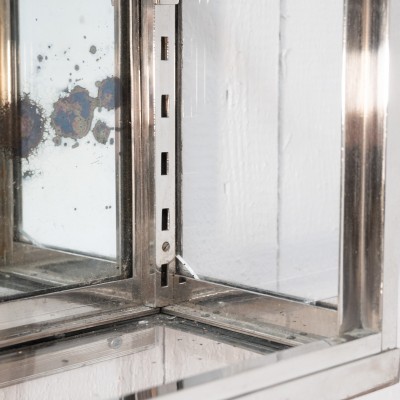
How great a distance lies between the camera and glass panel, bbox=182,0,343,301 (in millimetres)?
1287

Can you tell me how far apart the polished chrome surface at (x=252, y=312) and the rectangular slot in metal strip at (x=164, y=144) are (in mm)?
40

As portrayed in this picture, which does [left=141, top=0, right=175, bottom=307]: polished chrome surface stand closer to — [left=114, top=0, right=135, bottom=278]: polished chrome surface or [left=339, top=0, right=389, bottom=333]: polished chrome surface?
[left=114, top=0, right=135, bottom=278]: polished chrome surface

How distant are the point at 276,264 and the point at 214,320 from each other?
0.62 ft

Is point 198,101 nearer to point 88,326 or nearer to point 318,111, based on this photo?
point 318,111

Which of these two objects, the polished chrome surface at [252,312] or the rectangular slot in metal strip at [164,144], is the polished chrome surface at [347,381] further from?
the rectangular slot in metal strip at [164,144]

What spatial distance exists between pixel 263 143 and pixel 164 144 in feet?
0.83

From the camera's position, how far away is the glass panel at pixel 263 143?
129 centimetres

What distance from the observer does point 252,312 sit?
143cm

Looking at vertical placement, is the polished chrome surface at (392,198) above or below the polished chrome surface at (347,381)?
above

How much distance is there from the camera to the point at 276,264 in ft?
Answer: 4.58

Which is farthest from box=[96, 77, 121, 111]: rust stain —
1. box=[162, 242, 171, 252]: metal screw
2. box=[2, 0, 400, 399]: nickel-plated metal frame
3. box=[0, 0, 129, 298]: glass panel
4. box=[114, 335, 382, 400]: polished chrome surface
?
box=[114, 335, 382, 400]: polished chrome surface

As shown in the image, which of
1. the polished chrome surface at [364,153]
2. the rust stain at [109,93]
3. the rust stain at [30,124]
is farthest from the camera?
the rust stain at [109,93]

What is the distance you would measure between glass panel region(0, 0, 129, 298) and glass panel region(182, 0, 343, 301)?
16 centimetres

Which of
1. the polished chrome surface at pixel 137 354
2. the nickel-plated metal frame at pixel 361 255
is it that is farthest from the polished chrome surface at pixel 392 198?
the polished chrome surface at pixel 137 354
